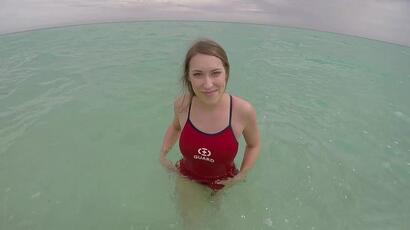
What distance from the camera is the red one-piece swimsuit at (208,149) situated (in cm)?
202

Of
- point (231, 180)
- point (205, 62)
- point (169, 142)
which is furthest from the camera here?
point (169, 142)

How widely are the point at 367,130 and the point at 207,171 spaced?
226 centimetres

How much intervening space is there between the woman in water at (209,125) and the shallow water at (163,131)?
42 centimetres

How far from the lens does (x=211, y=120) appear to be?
2.04 m

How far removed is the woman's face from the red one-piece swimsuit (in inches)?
8.4

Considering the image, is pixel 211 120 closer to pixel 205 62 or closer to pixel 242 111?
pixel 242 111

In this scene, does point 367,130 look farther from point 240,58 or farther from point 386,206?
point 240,58

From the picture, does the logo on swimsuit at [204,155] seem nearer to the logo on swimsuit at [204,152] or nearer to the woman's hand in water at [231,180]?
the logo on swimsuit at [204,152]

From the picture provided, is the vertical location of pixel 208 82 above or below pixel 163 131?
above

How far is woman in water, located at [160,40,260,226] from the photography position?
1858 mm

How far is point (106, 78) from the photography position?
15.5 feet

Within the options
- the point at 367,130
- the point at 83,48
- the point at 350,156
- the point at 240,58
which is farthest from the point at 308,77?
the point at 83,48

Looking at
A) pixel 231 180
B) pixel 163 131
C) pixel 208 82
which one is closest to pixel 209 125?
pixel 208 82

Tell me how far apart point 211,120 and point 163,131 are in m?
1.67
